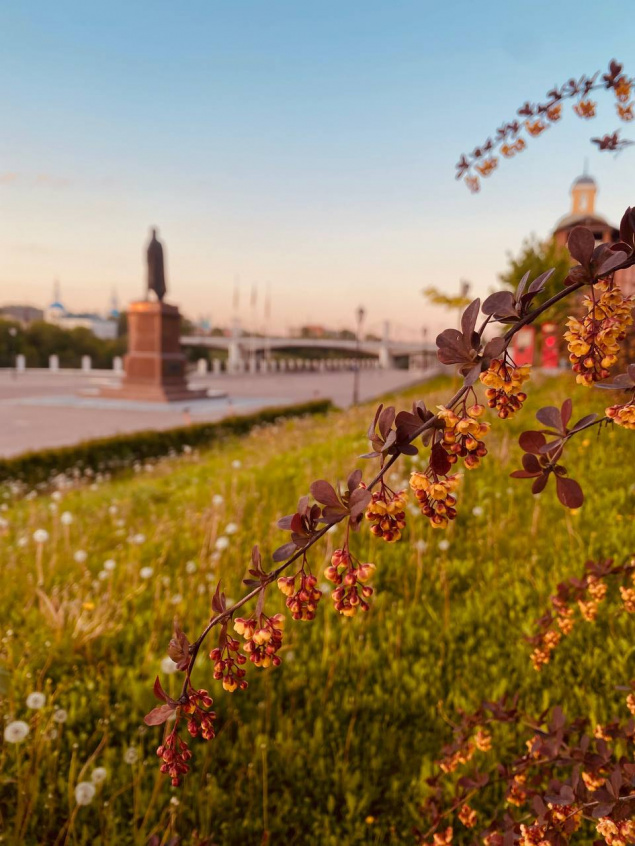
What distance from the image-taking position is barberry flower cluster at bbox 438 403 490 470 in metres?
0.83

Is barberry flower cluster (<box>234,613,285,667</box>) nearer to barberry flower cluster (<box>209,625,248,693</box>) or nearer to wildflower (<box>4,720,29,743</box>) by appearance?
barberry flower cluster (<box>209,625,248,693</box>)

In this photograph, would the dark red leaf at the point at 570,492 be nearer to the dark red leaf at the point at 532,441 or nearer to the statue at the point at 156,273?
the dark red leaf at the point at 532,441

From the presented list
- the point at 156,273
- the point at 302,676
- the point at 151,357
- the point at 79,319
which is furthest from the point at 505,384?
the point at 79,319

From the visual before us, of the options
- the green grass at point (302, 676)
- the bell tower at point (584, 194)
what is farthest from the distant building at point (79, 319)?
the green grass at point (302, 676)

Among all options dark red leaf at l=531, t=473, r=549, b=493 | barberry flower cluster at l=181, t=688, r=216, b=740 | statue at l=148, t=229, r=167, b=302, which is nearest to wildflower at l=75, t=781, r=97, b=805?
barberry flower cluster at l=181, t=688, r=216, b=740

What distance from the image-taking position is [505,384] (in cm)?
87

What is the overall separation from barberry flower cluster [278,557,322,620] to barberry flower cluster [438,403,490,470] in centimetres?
32

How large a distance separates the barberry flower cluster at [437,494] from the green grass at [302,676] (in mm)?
1603

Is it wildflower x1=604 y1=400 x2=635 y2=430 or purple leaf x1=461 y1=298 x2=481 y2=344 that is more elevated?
purple leaf x1=461 y1=298 x2=481 y2=344

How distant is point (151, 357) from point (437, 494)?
2409 cm

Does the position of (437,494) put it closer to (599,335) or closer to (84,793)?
(599,335)

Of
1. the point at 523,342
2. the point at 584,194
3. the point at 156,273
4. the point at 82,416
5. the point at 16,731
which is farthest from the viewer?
the point at 584,194

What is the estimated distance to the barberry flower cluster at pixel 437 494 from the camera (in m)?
0.84

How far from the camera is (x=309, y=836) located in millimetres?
2314
